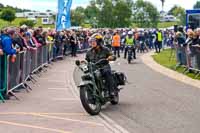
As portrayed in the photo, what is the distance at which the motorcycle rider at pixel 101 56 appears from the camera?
13430 millimetres

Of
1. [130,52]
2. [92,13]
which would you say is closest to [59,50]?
[130,52]

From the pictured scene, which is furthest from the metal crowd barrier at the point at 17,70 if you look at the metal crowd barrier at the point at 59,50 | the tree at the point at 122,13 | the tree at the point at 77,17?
the tree at the point at 77,17

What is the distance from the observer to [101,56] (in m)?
13.5

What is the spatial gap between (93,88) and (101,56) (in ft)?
3.78

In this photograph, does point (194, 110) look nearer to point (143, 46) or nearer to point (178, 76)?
point (178, 76)

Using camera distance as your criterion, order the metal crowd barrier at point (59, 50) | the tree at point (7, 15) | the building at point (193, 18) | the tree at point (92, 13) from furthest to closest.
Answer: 1. the tree at point (92, 13)
2. the tree at point (7, 15)
3. the building at point (193, 18)
4. the metal crowd barrier at point (59, 50)

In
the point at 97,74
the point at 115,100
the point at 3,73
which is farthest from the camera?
the point at 3,73

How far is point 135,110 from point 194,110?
4.43 feet

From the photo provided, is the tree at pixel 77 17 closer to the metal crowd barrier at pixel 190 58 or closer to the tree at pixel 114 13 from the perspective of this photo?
the tree at pixel 114 13

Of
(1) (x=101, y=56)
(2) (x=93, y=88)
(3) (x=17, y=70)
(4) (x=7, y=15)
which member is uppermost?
(4) (x=7, y=15)

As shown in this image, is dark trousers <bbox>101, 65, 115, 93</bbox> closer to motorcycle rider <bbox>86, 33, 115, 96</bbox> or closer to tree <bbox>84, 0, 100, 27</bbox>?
motorcycle rider <bbox>86, 33, 115, 96</bbox>

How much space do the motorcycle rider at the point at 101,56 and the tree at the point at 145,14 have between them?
73875 mm

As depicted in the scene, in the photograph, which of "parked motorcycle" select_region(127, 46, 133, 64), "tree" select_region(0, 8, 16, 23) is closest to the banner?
"parked motorcycle" select_region(127, 46, 133, 64)

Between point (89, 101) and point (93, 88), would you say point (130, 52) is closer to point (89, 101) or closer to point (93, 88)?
point (93, 88)
